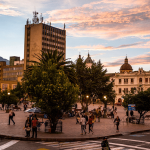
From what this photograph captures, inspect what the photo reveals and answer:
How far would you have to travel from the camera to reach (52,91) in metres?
20.2

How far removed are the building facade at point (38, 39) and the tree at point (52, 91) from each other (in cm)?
11053

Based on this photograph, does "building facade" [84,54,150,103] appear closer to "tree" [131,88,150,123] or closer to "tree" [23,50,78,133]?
"tree" [131,88,150,123]

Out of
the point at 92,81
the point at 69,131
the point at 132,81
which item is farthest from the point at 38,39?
the point at 69,131

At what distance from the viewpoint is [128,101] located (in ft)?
106

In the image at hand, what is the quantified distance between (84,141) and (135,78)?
8094cm

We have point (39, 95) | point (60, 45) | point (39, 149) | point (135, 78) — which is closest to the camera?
point (39, 149)

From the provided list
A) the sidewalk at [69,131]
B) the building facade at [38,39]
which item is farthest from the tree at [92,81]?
the building facade at [38,39]

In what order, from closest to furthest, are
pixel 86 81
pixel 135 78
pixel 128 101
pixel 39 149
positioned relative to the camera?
pixel 39 149, pixel 128 101, pixel 86 81, pixel 135 78

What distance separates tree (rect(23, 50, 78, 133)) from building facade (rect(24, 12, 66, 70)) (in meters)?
111

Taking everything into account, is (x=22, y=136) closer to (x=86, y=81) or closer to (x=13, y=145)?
(x=13, y=145)

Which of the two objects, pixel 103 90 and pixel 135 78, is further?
pixel 135 78

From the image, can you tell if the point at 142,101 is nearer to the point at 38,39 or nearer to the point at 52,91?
the point at 52,91

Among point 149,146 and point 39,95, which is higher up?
point 39,95

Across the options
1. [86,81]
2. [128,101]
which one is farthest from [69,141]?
[86,81]
